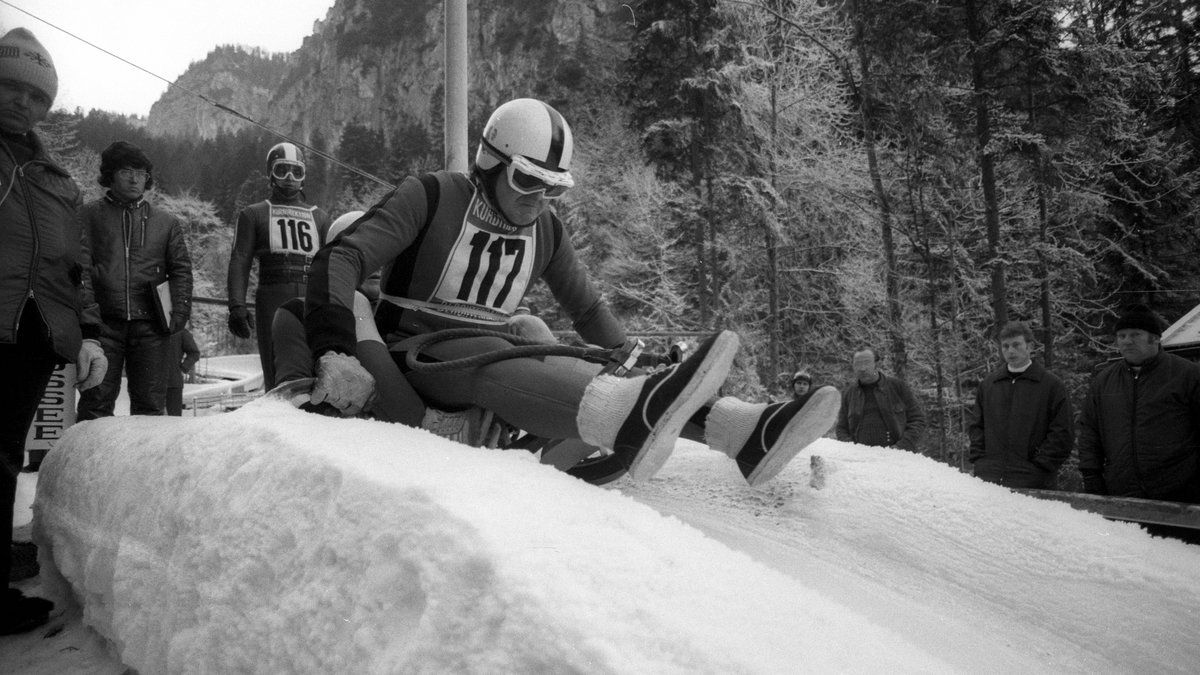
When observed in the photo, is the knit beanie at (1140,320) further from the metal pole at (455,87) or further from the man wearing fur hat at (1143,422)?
the metal pole at (455,87)

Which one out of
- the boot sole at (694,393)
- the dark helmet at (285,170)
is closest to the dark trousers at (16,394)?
the boot sole at (694,393)

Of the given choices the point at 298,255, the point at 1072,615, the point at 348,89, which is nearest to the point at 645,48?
the point at 298,255

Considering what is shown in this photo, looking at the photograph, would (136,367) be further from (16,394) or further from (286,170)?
(16,394)

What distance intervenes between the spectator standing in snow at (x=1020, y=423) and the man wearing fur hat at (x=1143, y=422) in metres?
0.14

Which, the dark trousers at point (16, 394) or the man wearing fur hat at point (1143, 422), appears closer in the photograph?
the dark trousers at point (16, 394)

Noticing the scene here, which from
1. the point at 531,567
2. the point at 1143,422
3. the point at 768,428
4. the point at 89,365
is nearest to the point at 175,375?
the point at 89,365

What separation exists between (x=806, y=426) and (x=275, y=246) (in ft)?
10.7

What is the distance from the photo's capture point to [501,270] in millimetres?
2270

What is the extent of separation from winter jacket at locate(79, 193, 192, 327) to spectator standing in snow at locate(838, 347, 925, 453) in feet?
14.1

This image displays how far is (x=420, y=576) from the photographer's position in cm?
83

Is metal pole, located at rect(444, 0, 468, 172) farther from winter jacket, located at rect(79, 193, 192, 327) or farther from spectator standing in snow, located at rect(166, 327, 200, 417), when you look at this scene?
spectator standing in snow, located at rect(166, 327, 200, 417)

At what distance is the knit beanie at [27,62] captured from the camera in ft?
6.16

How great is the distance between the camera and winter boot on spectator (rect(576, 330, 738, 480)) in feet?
5.05

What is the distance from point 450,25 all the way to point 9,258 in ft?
15.6
